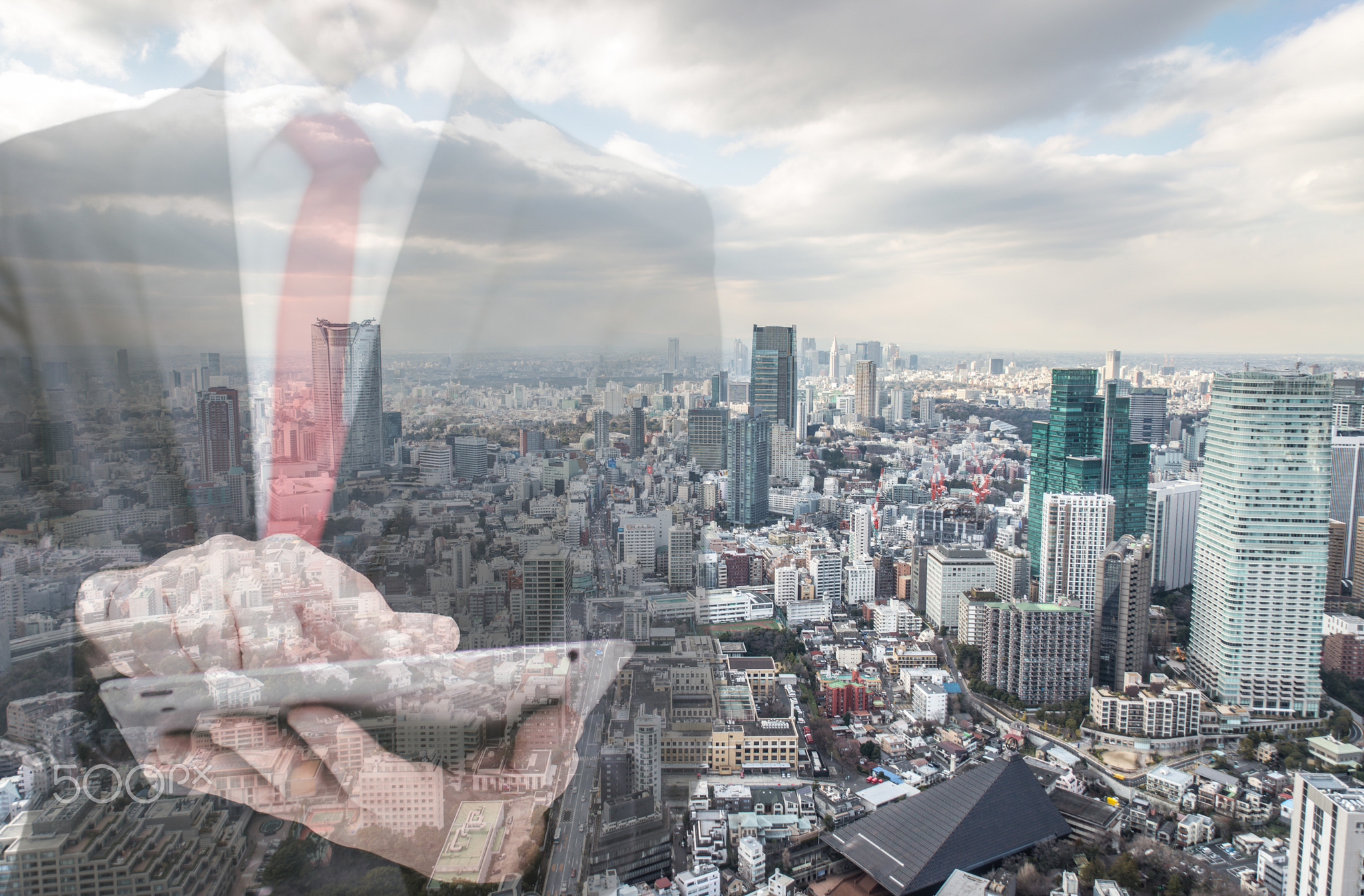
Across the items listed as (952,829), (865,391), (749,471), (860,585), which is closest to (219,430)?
(952,829)

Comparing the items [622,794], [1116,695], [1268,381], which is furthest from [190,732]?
[1268,381]

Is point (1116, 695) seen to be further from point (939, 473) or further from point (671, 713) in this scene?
point (939, 473)

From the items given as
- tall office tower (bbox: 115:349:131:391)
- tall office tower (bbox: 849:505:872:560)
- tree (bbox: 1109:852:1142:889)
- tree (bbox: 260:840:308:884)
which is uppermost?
tall office tower (bbox: 115:349:131:391)

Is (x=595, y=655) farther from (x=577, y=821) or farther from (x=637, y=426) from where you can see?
(x=637, y=426)

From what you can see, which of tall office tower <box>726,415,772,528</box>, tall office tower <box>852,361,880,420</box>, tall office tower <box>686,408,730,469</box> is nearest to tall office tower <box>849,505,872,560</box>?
tall office tower <box>726,415,772,528</box>

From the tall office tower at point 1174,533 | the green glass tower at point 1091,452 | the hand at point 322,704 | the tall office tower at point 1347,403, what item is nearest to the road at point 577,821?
the hand at point 322,704

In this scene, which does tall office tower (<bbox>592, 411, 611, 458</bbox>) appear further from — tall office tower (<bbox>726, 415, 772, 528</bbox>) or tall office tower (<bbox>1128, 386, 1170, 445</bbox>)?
tall office tower (<bbox>1128, 386, 1170, 445</bbox>)

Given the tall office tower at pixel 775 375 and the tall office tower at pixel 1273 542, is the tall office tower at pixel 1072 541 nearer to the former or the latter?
the tall office tower at pixel 1273 542

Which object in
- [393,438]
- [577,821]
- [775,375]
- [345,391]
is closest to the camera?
[345,391]
